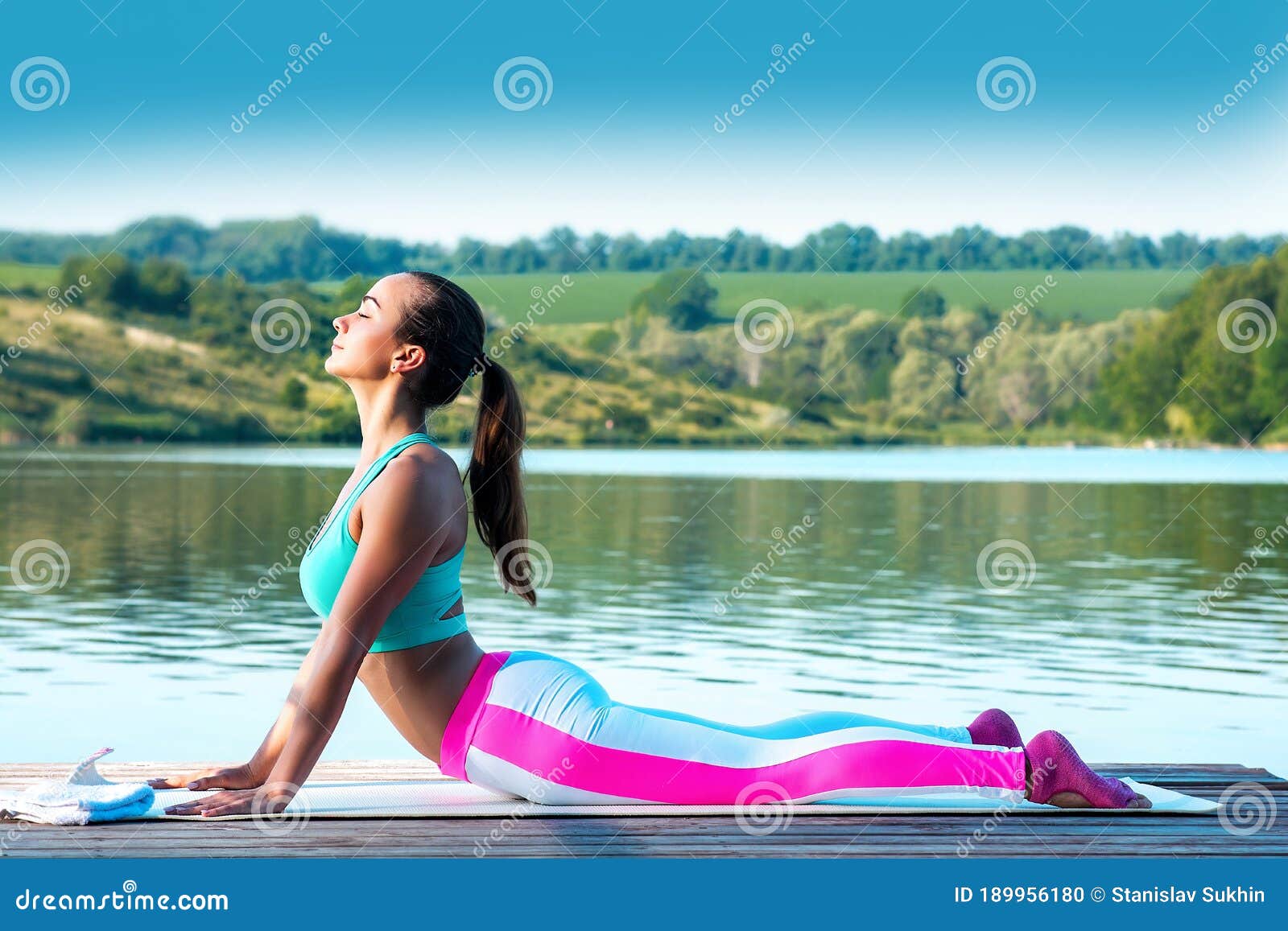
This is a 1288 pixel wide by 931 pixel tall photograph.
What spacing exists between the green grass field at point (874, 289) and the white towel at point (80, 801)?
87348 mm

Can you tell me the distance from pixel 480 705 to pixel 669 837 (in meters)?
0.66

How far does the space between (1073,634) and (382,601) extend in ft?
36.5

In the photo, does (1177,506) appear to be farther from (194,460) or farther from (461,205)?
(461,205)

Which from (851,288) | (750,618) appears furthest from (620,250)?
(750,618)

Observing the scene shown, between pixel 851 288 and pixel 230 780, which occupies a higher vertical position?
pixel 851 288

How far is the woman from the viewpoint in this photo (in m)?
4.11

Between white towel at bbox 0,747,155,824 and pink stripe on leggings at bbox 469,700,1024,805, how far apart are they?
0.94m

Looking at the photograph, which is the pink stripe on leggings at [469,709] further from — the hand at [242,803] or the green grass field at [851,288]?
the green grass field at [851,288]

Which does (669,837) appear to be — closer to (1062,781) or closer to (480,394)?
(1062,781)

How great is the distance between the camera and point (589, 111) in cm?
9406

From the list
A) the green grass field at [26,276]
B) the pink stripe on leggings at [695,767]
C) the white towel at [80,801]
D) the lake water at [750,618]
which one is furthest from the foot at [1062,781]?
the green grass field at [26,276]

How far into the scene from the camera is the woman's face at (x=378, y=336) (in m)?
4.31

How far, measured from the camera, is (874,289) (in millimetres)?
100125

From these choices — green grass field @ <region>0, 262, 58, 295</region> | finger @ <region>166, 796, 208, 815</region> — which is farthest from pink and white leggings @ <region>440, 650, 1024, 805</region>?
green grass field @ <region>0, 262, 58, 295</region>
